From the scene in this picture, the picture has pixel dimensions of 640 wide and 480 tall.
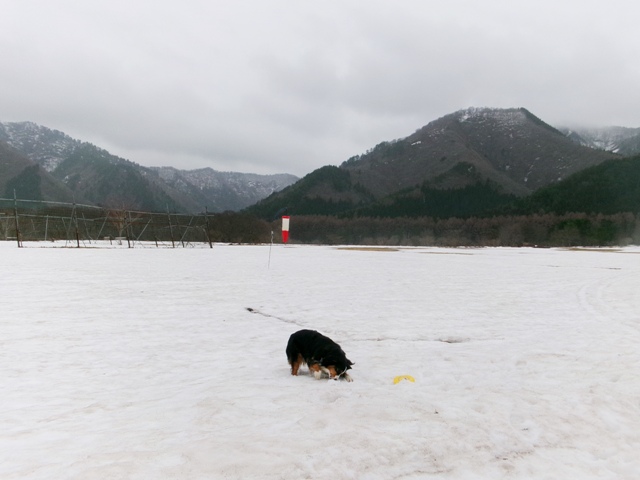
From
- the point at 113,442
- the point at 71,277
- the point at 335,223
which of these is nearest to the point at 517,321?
the point at 113,442

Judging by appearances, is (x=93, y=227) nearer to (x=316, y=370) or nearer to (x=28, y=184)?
(x=316, y=370)

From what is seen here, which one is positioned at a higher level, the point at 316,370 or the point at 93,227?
the point at 93,227

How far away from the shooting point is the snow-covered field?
327 centimetres

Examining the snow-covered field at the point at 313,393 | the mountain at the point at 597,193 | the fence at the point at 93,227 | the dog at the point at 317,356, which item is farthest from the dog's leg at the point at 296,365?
the mountain at the point at 597,193

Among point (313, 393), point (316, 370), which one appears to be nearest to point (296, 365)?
point (316, 370)

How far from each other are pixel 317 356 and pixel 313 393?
71 centimetres

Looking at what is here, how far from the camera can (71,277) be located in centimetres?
1538

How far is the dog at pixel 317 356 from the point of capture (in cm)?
534

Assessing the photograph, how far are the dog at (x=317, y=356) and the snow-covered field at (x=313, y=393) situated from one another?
17cm

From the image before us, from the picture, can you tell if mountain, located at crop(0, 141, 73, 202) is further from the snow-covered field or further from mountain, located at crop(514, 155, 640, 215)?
the snow-covered field

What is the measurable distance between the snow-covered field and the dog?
17 cm

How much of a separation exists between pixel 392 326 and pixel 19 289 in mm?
10826

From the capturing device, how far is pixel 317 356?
18.0 ft

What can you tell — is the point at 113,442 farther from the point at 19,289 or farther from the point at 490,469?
the point at 19,289
